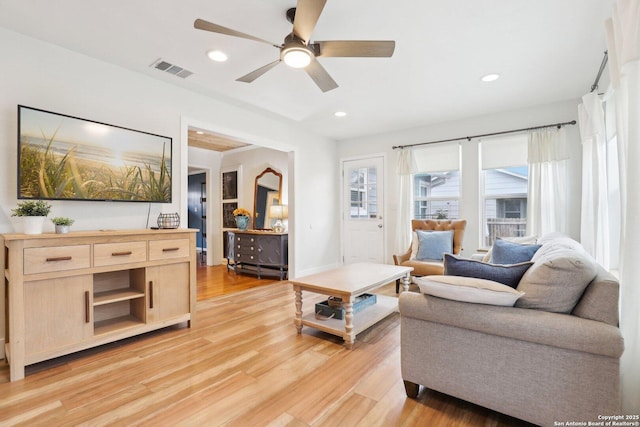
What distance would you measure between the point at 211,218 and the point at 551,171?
20.1 feet

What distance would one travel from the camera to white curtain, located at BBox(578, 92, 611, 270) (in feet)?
8.94

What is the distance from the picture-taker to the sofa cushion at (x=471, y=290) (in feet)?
5.02

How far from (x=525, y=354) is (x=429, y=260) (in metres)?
2.75

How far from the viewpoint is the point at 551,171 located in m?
3.94

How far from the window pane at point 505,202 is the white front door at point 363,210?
172 centimetres

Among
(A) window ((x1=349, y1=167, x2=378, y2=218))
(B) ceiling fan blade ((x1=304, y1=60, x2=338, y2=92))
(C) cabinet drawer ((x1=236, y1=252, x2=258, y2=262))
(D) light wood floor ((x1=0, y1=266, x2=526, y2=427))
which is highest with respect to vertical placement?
(B) ceiling fan blade ((x1=304, y1=60, x2=338, y2=92))

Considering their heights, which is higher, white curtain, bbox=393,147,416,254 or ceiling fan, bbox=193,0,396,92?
ceiling fan, bbox=193,0,396,92

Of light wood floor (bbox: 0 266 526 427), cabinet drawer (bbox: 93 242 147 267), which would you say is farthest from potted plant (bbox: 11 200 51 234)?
light wood floor (bbox: 0 266 526 427)

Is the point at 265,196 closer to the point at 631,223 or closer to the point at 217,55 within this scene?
the point at 217,55

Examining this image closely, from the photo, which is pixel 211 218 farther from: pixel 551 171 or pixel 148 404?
pixel 551 171

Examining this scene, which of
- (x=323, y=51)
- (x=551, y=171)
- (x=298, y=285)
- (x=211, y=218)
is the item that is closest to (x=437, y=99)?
(x=551, y=171)

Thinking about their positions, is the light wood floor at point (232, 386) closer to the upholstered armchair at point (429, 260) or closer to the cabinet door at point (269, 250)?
the upholstered armchair at point (429, 260)

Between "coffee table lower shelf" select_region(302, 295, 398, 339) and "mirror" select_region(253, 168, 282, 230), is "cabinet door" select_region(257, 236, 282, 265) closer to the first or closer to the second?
"mirror" select_region(253, 168, 282, 230)

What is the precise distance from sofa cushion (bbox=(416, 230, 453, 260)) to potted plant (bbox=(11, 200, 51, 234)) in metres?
4.10
